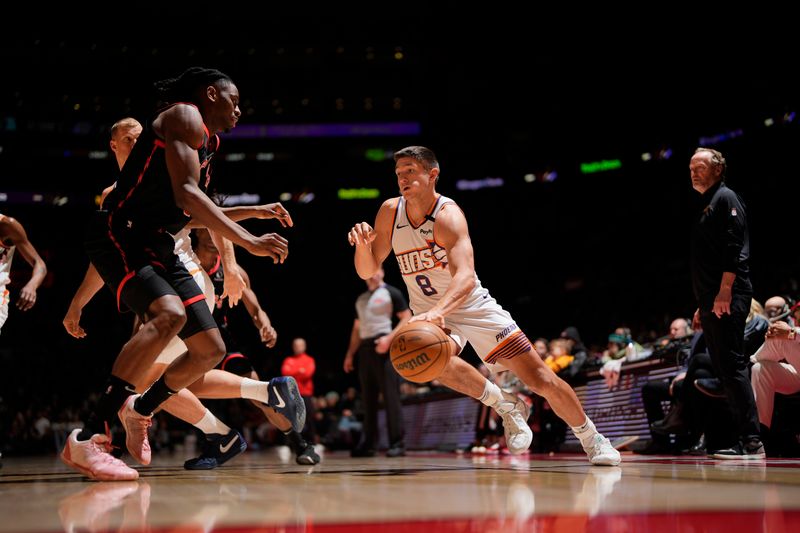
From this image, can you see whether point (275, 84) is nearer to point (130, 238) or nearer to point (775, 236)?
point (775, 236)

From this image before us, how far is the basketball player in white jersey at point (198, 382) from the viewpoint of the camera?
434 cm

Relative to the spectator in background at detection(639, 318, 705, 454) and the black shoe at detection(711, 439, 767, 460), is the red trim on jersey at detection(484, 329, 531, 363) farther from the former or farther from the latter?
the spectator in background at detection(639, 318, 705, 454)

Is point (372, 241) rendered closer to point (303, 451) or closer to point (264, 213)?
point (264, 213)

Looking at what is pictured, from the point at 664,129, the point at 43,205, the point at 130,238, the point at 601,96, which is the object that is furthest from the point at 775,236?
the point at 43,205

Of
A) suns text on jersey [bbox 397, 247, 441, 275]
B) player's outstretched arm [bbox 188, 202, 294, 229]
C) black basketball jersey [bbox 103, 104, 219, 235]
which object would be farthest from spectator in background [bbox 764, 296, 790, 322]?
black basketball jersey [bbox 103, 104, 219, 235]

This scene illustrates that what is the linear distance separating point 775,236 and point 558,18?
741 cm

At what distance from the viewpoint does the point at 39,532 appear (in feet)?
5.87

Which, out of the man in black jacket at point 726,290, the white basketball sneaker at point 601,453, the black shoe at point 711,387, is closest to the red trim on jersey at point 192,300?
the white basketball sneaker at point 601,453

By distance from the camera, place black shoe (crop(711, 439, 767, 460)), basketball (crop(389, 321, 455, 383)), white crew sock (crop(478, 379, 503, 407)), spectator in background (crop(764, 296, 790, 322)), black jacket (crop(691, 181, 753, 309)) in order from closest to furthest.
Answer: basketball (crop(389, 321, 455, 383)) → white crew sock (crop(478, 379, 503, 407)) → black shoe (crop(711, 439, 767, 460)) → black jacket (crop(691, 181, 753, 309)) → spectator in background (crop(764, 296, 790, 322))

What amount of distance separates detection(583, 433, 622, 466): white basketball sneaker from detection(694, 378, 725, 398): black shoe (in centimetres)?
147

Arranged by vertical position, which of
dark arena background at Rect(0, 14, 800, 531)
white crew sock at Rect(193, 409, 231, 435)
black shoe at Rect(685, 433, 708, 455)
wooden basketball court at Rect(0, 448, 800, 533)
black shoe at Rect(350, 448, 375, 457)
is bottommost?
black shoe at Rect(350, 448, 375, 457)

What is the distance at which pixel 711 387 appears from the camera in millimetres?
5449

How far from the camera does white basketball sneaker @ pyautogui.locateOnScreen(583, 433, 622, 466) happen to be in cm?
427

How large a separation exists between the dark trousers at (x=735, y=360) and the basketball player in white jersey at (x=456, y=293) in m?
1.03
